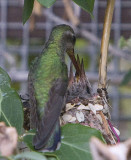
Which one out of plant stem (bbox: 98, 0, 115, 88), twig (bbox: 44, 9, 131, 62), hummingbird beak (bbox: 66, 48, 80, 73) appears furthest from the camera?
twig (bbox: 44, 9, 131, 62)

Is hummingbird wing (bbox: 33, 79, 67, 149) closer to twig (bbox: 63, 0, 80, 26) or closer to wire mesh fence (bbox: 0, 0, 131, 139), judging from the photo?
twig (bbox: 63, 0, 80, 26)

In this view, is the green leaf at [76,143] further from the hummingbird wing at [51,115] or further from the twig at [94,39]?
the twig at [94,39]

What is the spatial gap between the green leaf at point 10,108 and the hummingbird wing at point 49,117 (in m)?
0.06

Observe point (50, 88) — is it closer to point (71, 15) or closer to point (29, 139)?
point (29, 139)

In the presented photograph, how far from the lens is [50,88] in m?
1.28

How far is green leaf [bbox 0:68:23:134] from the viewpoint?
90 cm

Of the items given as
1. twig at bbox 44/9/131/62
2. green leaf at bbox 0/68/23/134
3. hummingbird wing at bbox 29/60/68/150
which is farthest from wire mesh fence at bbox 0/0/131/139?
green leaf at bbox 0/68/23/134

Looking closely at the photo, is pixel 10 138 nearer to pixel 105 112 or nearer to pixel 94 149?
pixel 94 149

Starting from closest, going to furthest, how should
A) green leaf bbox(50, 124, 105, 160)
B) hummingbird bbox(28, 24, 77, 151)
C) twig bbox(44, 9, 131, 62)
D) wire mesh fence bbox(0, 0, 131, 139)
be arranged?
green leaf bbox(50, 124, 105, 160)
hummingbird bbox(28, 24, 77, 151)
twig bbox(44, 9, 131, 62)
wire mesh fence bbox(0, 0, 131, 139)

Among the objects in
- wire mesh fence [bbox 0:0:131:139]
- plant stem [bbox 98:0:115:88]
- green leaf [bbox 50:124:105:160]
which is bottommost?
wire mesh fence [bbox 0:0:131:139]

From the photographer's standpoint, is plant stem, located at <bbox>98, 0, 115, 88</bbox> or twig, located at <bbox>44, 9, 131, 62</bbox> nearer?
plant stem, located at <bbox>98, 0, 115, 88</bbox>

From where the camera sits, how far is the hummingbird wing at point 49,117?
2.96 feet

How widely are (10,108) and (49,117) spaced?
17 centimetres

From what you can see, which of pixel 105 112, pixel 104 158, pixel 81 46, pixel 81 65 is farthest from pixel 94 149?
pixel 81 46
